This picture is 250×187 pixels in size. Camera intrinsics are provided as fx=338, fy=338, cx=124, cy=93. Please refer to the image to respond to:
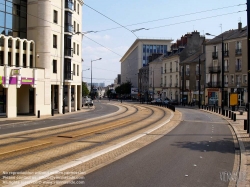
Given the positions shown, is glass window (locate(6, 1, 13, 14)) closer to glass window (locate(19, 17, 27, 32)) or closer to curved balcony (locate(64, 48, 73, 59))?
glass window (locate(19, 17, 27, 32))

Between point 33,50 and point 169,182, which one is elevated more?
point 33,50

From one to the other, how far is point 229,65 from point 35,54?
34799 mm

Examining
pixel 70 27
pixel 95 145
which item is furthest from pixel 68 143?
pixel 70 27

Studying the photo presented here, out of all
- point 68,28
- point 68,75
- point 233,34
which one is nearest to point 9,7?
point 68,28

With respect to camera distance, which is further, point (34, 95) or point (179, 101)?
point (179, 101)

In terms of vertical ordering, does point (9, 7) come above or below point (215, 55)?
above

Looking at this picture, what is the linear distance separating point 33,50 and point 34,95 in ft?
16.2

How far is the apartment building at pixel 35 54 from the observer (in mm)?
31844

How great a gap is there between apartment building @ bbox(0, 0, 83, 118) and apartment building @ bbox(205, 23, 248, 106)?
78.2 feet

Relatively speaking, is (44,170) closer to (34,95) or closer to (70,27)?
(34,95)

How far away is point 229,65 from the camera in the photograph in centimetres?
5803

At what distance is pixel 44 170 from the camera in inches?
375

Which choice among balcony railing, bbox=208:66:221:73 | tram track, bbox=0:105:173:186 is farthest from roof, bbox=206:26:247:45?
tram track, bbox=0:105:173:186

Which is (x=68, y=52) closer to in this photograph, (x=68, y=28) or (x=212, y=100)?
(x=68, y=28)
